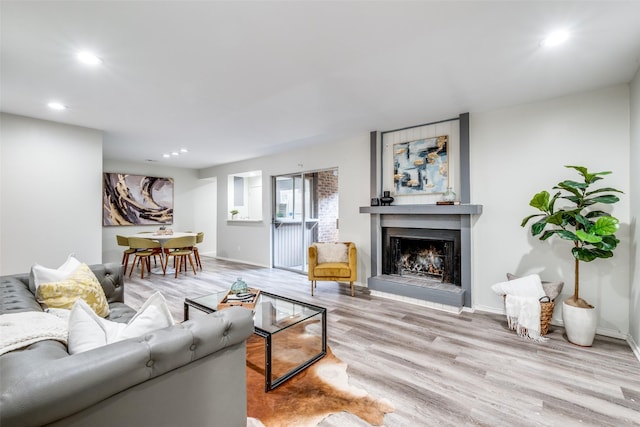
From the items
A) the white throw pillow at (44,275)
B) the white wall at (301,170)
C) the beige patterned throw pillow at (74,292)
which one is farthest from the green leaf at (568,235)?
the white throw pillow at (44,275)

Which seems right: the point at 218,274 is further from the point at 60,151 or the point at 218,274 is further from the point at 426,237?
the point at 426,237

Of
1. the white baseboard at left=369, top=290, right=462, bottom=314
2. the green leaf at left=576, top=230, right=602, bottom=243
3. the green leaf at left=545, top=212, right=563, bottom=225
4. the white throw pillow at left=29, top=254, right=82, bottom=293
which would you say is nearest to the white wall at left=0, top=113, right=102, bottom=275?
the white throw pillow at left=29, top=254, right=82, bottom=293

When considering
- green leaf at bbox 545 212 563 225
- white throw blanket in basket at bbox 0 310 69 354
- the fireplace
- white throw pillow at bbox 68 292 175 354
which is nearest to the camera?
white throw blanket in basket at bbox 0 310 69 354

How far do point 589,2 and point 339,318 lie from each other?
3.36 metres

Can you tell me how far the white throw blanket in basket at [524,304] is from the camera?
284 centimetres

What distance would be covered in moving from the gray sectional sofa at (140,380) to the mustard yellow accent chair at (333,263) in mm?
2887

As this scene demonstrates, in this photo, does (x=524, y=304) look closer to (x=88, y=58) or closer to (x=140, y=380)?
(x=140, y=380)

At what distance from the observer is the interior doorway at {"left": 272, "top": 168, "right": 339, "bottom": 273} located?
601cm

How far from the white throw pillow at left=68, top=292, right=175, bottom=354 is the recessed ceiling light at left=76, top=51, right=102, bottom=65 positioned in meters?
2.18

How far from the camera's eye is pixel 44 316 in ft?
4.86

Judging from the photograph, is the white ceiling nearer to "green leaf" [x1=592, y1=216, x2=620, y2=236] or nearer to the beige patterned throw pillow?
"green leaf" [x1=592, y1=216, x2=620, y2=236]

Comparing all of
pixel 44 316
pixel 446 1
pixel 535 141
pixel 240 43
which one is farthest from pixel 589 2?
pixel 44 316

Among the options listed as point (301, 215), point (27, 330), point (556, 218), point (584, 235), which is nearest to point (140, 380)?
point (27, 330)

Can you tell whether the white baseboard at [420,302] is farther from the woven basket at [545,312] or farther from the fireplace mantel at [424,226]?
the woven basket at [545,312]
